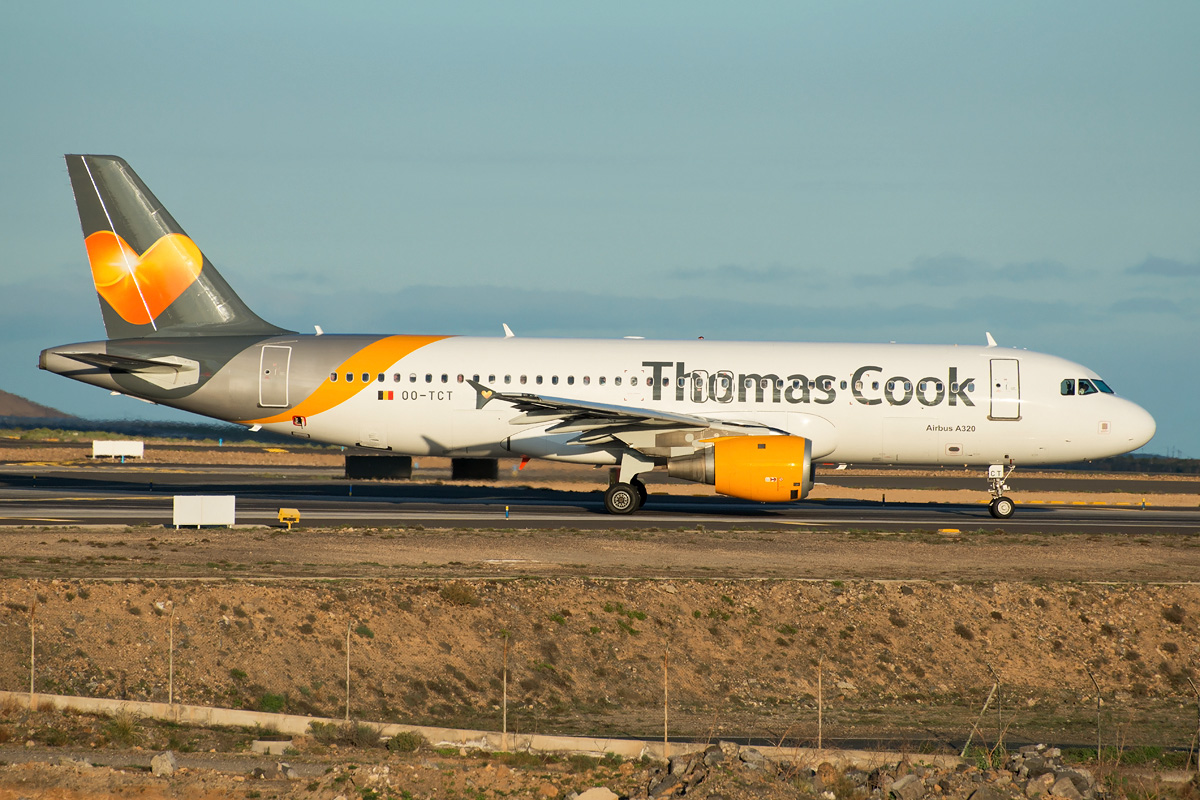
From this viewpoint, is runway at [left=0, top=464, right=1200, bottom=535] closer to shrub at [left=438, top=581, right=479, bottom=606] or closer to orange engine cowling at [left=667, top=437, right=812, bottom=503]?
orange engine cowling at [left=667, top=437, right=812, bottom=503]

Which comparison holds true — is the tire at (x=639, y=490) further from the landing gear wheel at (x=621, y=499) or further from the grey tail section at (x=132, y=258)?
the grey tail section at (x=132, y=258)

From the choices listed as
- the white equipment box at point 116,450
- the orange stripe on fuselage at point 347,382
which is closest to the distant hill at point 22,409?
the white equipment box at point 116,450

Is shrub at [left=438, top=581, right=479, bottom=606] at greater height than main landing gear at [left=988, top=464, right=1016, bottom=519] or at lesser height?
lesser

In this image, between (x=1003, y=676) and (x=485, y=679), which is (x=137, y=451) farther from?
(x=1003, y=676)

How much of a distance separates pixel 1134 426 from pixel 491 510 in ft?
63.6

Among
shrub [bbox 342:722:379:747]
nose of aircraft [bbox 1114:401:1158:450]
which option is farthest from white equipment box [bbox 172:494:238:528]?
nose of aircraft [bbox 1114:401:1158:450]

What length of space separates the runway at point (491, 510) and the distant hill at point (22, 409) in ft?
391

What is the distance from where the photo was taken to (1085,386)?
30984mm

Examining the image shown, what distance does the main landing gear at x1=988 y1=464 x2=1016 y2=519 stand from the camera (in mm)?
31219

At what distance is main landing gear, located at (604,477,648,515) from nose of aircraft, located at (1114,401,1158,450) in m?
14.6

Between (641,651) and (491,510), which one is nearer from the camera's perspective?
(641,651)

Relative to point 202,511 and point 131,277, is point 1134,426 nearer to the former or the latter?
point 202,511

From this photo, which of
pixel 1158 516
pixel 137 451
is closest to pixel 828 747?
pixel 1158 516

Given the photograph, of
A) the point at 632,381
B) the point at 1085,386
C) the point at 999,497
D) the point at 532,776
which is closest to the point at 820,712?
the point at 532,776
